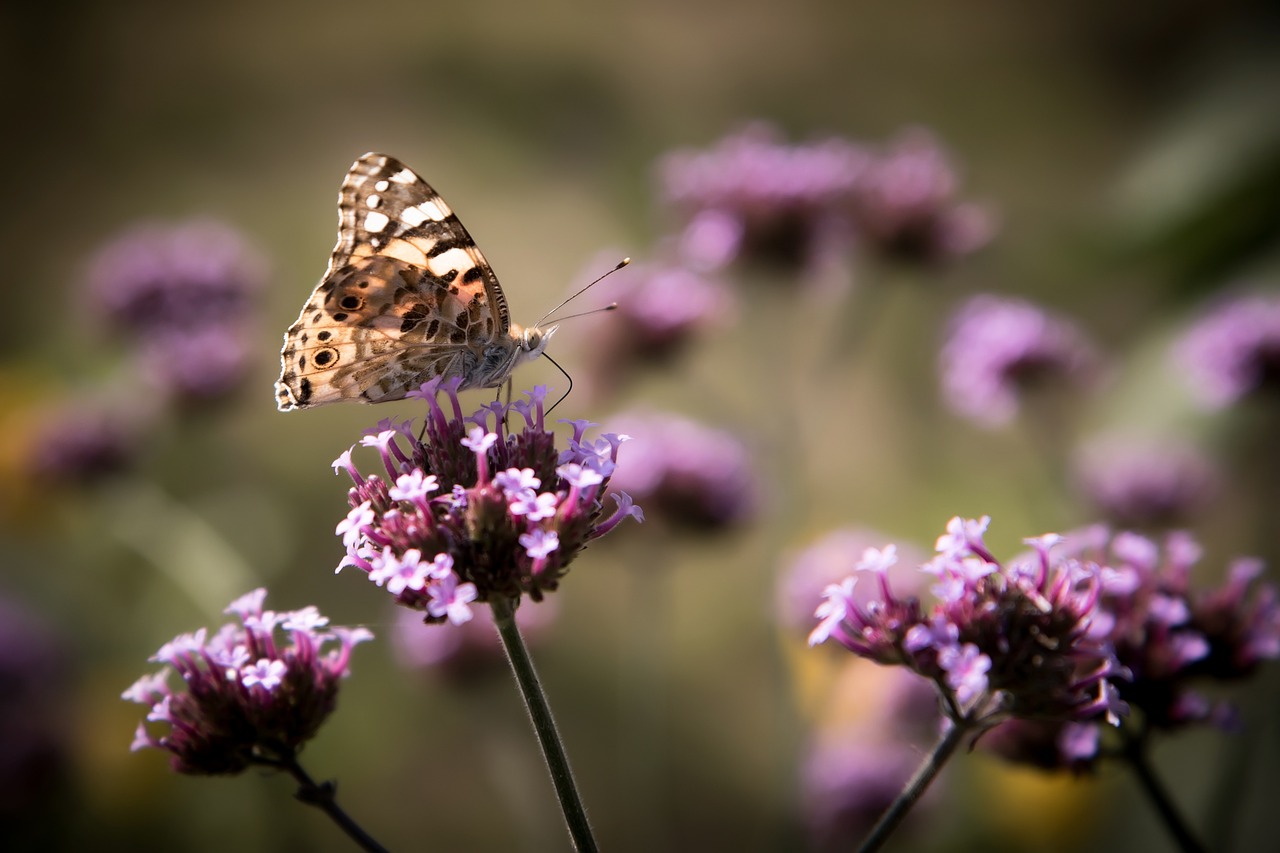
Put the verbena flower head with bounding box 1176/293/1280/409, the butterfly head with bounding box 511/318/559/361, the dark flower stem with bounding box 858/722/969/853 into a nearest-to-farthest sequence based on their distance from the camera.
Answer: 1. the dark flower stem with bounding box 858/722/969/853
2. the butterfly head with bounding box 511/318/559/361
3. the verbena flower head with bounding box 1176/293/1280/409

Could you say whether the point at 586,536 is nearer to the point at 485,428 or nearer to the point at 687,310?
the point at 485,428

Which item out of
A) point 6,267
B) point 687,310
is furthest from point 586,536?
point 6,267

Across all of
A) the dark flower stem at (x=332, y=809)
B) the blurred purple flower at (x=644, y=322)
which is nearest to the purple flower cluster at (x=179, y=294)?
the blurred purple flower at (x=644, y=322)

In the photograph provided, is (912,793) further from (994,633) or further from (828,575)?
(828,575)

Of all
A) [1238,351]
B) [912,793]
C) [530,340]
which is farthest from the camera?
[1238,351]

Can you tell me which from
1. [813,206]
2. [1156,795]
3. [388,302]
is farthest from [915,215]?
[1156,795]

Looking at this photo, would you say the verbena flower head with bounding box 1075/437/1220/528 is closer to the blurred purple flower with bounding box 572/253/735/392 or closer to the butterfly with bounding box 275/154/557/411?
the blurred purple flower with bounding box 572/253/735/392

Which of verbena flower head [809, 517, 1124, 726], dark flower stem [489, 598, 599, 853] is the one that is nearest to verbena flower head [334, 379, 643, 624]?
dark flower stem [489, 598, 599, 853]
